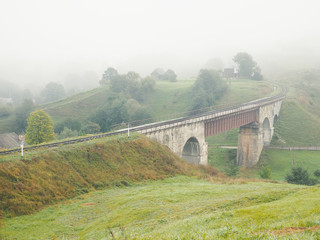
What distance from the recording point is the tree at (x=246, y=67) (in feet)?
457

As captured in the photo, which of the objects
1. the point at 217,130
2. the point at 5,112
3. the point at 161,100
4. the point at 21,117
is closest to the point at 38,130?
the point at 21,117

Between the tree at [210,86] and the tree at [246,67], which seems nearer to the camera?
the tree at [210,86]

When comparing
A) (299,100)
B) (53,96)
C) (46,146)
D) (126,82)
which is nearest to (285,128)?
(299,100)

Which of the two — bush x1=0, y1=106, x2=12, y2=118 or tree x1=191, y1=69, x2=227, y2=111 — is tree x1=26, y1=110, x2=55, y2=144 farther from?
tree x1=191, y1=69, x2=227, y2=111

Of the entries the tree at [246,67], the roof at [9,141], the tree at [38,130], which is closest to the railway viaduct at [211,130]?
the tree at [38,130]

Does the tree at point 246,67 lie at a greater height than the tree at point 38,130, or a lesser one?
greater

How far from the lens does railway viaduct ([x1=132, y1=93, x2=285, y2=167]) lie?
42.9 meters

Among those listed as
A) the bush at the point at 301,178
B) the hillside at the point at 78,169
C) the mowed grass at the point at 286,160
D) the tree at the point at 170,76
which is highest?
the tree at the point at 170,76

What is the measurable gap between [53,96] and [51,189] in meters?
150

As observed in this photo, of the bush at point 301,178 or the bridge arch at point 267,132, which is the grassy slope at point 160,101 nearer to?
the bridge arch at point 267,132

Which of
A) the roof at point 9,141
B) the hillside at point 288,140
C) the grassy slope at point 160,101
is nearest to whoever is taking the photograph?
the hillside at point 288,140

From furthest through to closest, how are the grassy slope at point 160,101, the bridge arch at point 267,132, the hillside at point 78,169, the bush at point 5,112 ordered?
the grassy slope at point 160,101 → the bush at point 5,112 → the bridge arch at point 267,132 → the hillside at point 78,169

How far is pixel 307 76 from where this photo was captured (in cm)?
14438

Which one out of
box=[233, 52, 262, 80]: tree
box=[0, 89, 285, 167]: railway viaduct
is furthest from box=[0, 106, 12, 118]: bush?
box=[233, 52, 262, 80]: tree
